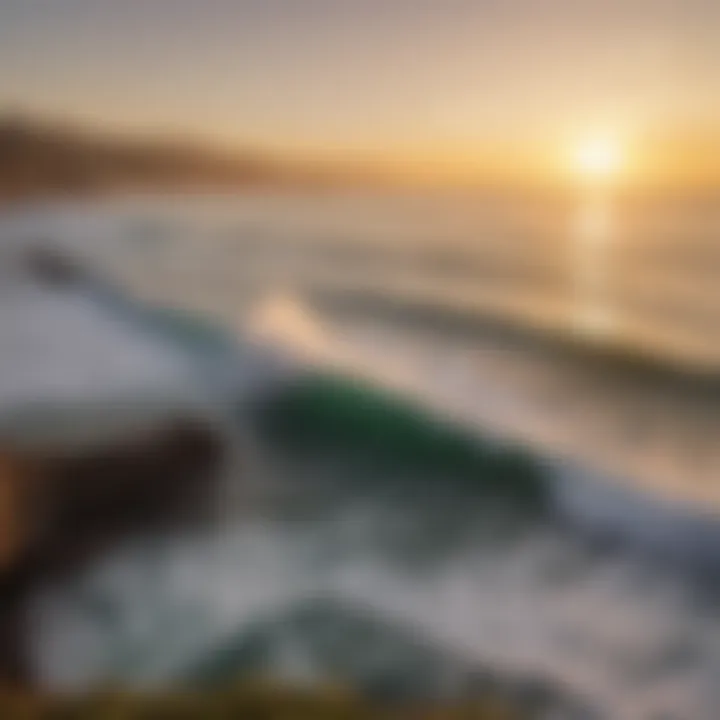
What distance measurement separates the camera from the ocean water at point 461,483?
668mm

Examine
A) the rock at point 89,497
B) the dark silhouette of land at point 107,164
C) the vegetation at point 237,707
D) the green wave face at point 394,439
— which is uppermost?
the dark silhouette of land at point 107,164

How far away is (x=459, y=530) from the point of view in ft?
2.36

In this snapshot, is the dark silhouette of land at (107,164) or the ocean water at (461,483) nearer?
the ocean water at (461,483)

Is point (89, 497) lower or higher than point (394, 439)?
lower

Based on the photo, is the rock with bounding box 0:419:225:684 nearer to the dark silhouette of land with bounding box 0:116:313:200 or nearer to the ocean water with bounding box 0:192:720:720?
the ocean water with bounding box 0:192:720:720

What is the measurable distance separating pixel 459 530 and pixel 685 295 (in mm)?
213

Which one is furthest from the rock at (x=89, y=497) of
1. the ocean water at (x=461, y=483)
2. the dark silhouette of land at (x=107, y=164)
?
the dark silhouette of land at (x=107, y=164)

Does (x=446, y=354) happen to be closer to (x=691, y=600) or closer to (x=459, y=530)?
(x=459, y=530)

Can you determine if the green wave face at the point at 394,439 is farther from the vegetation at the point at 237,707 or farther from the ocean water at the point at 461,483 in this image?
the vegetation at the point at 237,707

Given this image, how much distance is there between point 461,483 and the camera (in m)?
0.73

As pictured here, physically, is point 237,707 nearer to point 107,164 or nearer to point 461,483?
point 461,483

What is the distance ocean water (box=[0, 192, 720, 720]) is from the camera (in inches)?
26.3

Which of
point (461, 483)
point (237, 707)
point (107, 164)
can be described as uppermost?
point (107, 164)

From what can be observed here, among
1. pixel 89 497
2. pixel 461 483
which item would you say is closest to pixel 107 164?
pixel 89 497
